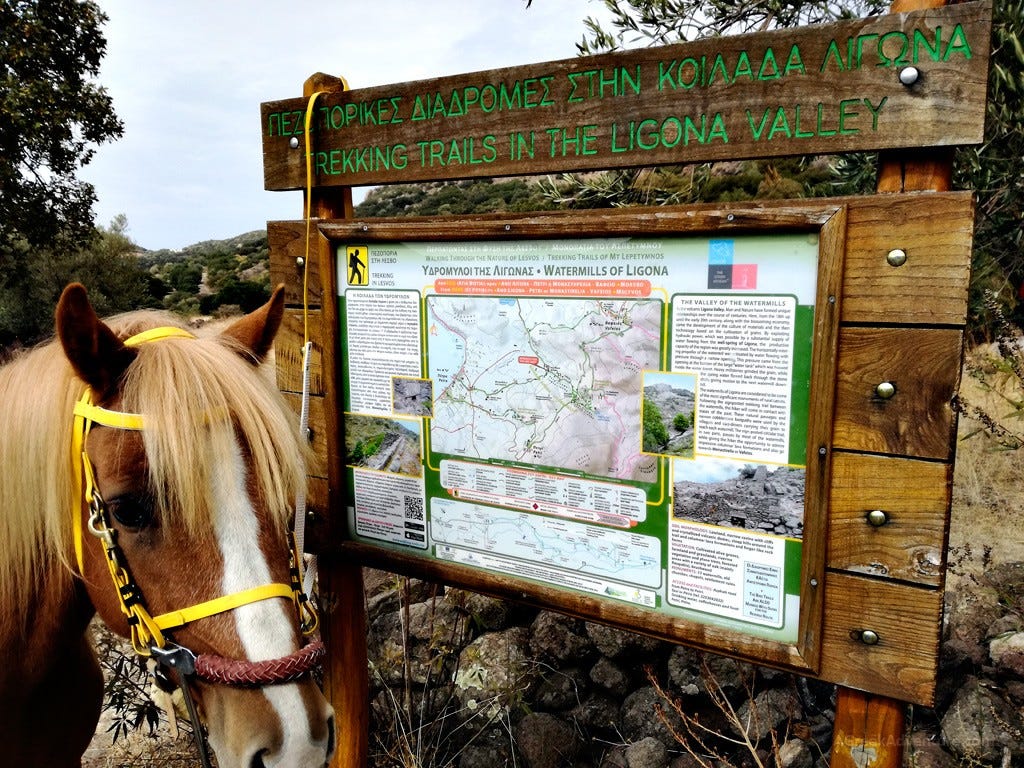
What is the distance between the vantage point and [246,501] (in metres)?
1.53

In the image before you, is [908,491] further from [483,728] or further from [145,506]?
[483,728]

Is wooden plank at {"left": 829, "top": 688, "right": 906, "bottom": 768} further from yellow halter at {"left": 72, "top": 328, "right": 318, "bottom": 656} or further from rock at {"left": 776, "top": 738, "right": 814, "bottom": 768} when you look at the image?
yellow halter at {"left": 72, "top": 328, "right": 318, "bottom": 656}

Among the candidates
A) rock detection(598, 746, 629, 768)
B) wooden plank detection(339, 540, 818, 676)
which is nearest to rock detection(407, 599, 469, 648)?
rock detection(598, 746, 629, 768)

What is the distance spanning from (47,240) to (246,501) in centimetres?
1501

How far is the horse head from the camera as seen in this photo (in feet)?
4.65

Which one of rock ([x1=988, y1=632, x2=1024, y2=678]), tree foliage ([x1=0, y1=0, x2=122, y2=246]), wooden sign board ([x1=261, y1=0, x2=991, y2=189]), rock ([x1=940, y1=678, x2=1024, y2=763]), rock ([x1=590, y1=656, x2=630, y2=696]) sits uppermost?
tree foliage ([x1=0, y1=0, x2=122, y2=246])

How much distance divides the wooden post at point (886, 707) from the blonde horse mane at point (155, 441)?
1.49m

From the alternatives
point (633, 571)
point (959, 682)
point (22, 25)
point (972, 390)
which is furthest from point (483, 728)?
point (22, 25)

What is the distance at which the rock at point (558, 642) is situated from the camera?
3.22m

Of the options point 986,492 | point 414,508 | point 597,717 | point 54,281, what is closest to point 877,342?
point 414,508

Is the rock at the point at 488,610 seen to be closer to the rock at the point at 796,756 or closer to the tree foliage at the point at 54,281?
the rock at the point at 796,756

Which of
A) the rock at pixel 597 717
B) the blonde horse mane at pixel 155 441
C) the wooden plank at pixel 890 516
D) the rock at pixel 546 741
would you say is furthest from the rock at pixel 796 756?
the blonde horse mane at pixel 155 441

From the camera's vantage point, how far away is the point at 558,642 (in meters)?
3.24

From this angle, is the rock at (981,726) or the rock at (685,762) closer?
the rock at (981,726)
